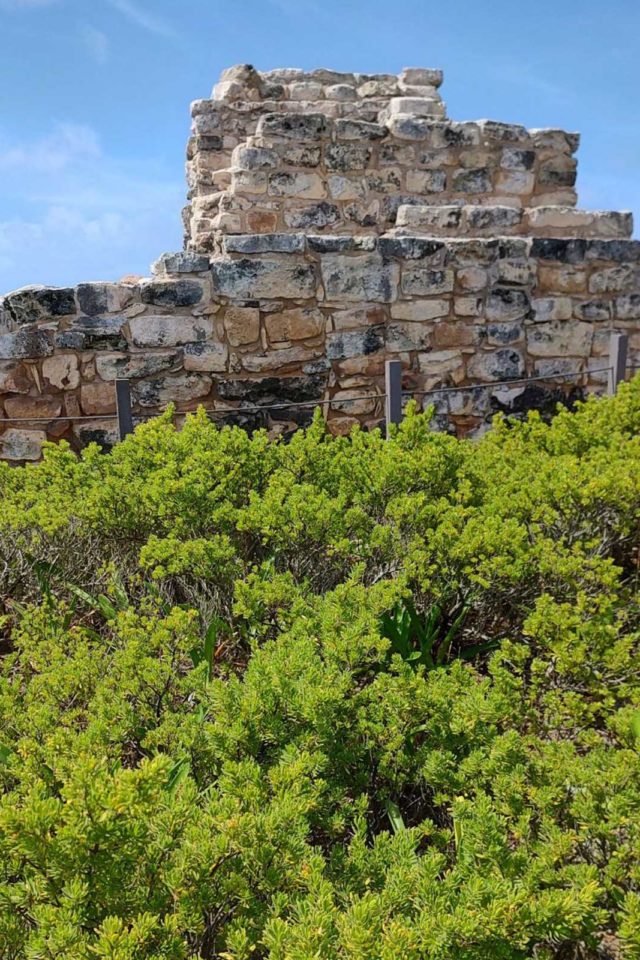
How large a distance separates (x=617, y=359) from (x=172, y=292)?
3.49 m

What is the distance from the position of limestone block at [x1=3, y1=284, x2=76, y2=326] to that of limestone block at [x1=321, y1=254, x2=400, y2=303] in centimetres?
169

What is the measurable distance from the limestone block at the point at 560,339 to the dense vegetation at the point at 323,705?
2100 mm

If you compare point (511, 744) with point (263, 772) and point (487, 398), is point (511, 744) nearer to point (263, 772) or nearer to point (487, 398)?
point (263, 772)

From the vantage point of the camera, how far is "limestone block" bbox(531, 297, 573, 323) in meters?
6.13

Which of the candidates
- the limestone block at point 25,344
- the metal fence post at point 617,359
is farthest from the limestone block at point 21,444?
the metal fence post at point 617,359

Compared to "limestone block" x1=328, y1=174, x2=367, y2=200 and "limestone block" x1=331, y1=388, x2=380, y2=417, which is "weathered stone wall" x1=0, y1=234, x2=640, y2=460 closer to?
"limestone block" x1=331, y1=388, x2=380, y2=417

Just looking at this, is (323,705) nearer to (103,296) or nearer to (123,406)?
(123,406)

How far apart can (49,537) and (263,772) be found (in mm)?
2001

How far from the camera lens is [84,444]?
5.15 m

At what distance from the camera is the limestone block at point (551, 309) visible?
20.1 feet

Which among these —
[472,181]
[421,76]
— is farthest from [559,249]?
[421,76]

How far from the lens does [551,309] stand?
618 centimetres

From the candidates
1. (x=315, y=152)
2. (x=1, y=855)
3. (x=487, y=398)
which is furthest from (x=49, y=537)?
(x=315, y=152)

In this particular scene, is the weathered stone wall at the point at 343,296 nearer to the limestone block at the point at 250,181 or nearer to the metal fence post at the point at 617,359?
the limestone block at the point at 250,181
